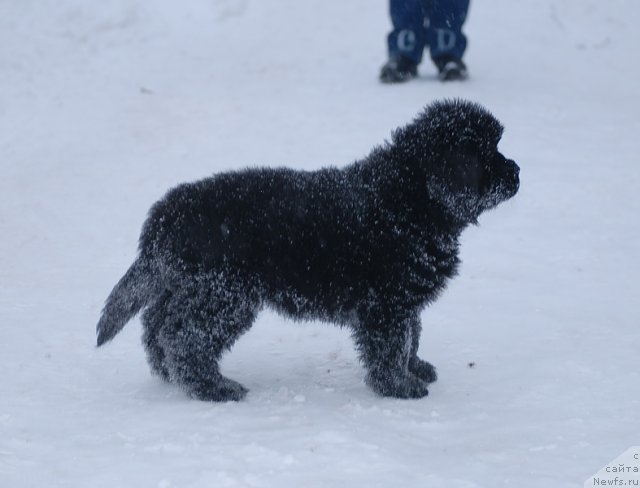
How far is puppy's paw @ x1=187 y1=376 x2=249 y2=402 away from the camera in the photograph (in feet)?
13.3

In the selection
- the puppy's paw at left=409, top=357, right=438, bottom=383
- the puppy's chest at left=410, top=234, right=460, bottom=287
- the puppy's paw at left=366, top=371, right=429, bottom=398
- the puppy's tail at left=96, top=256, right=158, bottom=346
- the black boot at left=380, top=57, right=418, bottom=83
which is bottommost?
the puppy's paw at left=366, top=371, right=429, bottom=398

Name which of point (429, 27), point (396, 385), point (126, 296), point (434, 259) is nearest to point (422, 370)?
point (396, 385)

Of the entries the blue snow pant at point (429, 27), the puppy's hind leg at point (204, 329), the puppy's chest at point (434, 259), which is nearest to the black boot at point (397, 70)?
the blue snow pant at point (429, 27)

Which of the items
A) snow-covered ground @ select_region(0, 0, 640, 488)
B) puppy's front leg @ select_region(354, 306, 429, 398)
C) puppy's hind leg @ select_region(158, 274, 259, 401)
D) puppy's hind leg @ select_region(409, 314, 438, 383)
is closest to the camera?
snow-covered ground @ select_region(0, 0, 640, 488)

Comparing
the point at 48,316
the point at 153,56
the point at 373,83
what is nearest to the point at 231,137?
the point at 373,83

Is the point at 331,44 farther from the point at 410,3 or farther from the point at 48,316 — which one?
the point at 48,316

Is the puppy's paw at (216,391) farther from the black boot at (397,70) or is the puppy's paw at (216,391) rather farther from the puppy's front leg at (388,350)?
the black boot at (397,70)

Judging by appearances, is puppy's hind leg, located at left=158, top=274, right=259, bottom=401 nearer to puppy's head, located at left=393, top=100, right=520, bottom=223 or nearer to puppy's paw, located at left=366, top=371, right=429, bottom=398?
puppy's paw, located at left=366, top=371, right=429, bottom=398

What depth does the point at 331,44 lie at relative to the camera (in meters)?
11.0

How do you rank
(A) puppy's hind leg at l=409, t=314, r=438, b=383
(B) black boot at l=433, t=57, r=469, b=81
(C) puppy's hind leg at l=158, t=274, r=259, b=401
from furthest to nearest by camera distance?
(B) black boot at l=433, t=57, r=469, b=81
(A) puppy's hind leg at l=409, t=314, r=438, b=383
(C) puppy's hind leg at l=158, t=274, r=259, b=401

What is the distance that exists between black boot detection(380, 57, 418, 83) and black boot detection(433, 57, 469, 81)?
1.02 feet

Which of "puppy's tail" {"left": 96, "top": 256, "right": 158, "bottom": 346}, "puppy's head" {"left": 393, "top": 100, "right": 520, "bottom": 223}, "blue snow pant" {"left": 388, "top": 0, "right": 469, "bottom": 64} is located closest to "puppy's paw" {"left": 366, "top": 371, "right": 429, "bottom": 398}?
"puppy's head" {"left": 393, "top": 100, "right": 520, "bottom": 223}

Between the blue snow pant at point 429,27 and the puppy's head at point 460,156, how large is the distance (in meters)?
5.05

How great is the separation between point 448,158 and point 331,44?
7.18m
